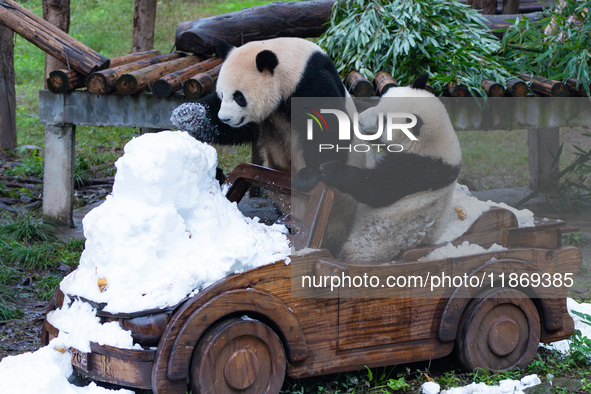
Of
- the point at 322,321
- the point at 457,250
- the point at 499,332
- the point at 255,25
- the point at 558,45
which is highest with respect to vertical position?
the point at 255,25

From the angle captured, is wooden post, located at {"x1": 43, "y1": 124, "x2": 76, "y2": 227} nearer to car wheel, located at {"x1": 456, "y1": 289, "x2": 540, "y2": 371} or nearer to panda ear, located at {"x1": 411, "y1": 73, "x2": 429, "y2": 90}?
panda ear, located at {"x1": 411, "y1": 73, "x2": 429, "y2": 90}

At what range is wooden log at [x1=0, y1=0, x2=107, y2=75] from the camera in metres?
5.39

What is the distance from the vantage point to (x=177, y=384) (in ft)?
8.06

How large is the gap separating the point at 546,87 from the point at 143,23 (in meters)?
5.75

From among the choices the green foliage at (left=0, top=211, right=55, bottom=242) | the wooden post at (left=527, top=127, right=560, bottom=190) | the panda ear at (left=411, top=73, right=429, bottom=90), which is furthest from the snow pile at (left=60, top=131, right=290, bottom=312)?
the wooden post at (left=527, top=127, right=560, bottom=190)

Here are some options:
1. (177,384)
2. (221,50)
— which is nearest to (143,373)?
(177,384)

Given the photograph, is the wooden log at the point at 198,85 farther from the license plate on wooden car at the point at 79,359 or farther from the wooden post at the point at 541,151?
the wooden post at the point at 541,151

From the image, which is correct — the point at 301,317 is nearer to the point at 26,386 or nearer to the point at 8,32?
the point at 26,386

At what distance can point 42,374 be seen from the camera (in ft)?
8.20

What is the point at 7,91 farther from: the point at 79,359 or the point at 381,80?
the point at 79,359

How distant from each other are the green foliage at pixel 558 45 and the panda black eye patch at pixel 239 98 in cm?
309

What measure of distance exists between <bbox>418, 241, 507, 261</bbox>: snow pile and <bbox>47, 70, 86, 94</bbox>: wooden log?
3.63 metres

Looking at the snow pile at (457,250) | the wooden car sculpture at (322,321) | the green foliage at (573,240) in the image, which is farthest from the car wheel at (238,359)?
the green foliage at (573,240)

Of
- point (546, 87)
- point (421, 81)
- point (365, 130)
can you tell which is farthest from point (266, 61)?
point (546, 87)
